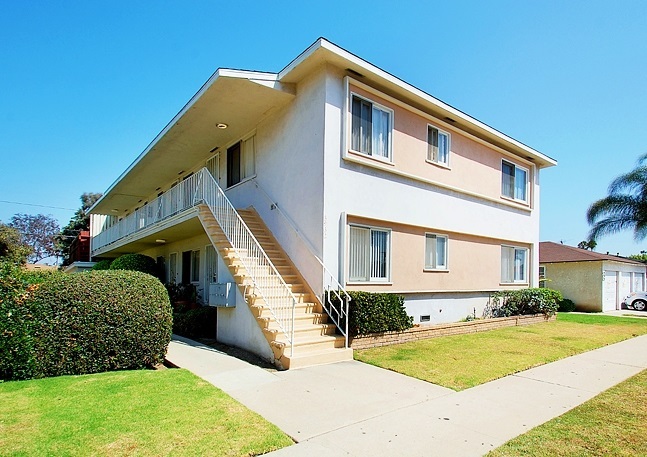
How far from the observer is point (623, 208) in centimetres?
2566

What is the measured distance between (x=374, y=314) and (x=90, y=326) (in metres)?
5.69

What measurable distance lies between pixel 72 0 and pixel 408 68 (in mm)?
10243

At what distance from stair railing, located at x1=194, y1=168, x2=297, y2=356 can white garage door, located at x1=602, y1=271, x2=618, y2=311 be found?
70.3 ft

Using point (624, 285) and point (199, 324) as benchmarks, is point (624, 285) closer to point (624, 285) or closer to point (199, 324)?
point (624, 285)

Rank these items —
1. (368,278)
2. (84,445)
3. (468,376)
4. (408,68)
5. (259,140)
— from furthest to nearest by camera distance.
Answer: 1. (408,68)
2. (259,140)
3. (368,278)
4. (468,376)
5. (84,445)

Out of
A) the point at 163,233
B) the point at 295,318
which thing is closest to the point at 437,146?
the point at 295,318

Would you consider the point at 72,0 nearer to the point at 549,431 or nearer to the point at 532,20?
the point at 532,20

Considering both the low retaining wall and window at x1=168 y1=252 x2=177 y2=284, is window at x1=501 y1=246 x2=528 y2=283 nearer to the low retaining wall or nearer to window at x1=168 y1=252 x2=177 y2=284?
the low retaining wall

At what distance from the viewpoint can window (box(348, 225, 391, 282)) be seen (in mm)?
10836

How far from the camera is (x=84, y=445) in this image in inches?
164

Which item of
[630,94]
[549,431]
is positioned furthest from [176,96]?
[630,94]

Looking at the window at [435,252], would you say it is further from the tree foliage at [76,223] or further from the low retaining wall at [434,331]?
the tree foliage at [76,223]

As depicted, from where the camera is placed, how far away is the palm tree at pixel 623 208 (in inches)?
989

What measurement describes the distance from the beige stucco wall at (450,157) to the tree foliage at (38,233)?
63723mm
